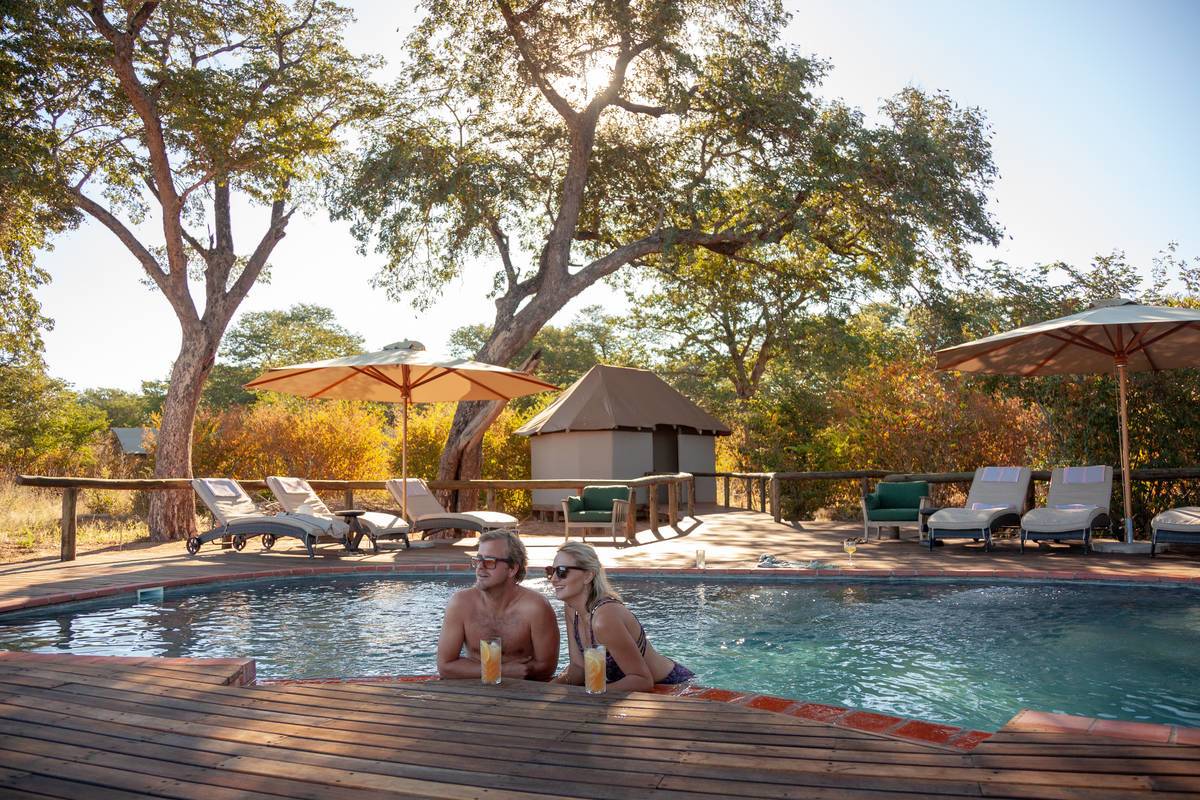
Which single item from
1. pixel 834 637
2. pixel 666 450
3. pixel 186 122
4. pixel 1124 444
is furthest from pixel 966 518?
pixel 186 122

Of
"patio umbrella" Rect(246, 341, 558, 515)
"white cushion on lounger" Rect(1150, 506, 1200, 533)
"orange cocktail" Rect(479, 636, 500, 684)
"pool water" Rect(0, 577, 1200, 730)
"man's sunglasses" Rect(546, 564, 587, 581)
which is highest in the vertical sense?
"patio umbrella" Rect(246, 341, 558, 515)

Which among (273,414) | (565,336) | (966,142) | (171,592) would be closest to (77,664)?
(171,592)

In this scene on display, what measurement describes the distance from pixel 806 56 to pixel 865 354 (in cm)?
633

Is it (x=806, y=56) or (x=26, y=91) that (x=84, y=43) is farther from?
(x=806, y=56)

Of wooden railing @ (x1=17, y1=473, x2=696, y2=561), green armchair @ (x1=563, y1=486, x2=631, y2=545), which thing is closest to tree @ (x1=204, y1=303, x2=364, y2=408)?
wooden railing @ (x1=17, y1=473, x2=696, y2=561)

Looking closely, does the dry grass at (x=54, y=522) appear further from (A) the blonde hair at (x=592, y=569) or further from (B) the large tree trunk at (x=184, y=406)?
(A) the blonde hair at (x=592, y=569)

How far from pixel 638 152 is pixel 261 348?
34247 mm

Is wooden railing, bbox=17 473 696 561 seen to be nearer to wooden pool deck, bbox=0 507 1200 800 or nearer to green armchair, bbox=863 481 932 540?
green armchair, bbox=863 481 932 540

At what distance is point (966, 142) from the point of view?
46.6 feet

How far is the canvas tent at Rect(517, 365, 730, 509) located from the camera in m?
17.9

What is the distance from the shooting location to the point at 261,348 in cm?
4478

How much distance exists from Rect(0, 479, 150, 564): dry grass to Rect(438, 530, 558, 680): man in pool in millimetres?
8375

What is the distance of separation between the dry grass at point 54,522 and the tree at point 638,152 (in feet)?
16.8

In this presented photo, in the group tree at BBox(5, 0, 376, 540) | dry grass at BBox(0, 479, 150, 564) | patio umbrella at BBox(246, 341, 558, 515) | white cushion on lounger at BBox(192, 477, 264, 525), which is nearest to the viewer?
white cushion on lounger at BBox(192, 477, 264, 525)
